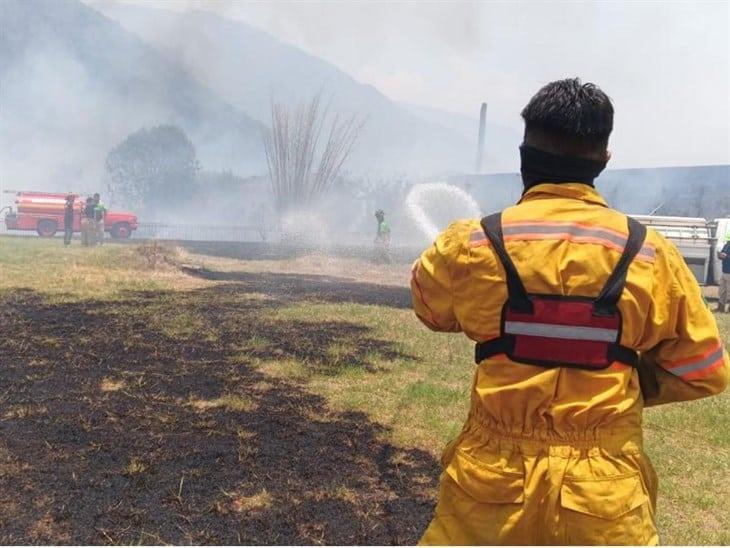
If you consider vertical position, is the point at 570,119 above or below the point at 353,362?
above

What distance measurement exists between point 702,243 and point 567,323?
51.1ft

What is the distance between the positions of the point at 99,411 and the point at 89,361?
158cm

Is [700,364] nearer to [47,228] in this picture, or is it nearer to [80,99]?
[47,228]

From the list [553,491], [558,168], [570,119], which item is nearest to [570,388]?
[553,491]

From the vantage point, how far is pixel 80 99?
166 feet

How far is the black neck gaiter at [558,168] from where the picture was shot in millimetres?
1694

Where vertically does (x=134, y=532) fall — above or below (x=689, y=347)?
below

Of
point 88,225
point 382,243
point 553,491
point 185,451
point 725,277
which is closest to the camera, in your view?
point 553,491

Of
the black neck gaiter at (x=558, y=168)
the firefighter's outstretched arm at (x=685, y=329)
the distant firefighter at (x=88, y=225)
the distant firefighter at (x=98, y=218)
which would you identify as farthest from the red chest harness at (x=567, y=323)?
the distant firefighter at (x=88, y=225)

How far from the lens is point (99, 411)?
4.67m

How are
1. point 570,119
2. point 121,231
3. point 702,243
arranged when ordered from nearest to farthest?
point 570,119
point 702,243
point 121,231

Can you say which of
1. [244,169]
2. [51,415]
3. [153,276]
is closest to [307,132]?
[153,276]

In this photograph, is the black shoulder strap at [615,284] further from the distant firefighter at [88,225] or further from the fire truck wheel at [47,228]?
the fire truck wheel at [47,228]

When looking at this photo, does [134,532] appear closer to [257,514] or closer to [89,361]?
[257,514]
